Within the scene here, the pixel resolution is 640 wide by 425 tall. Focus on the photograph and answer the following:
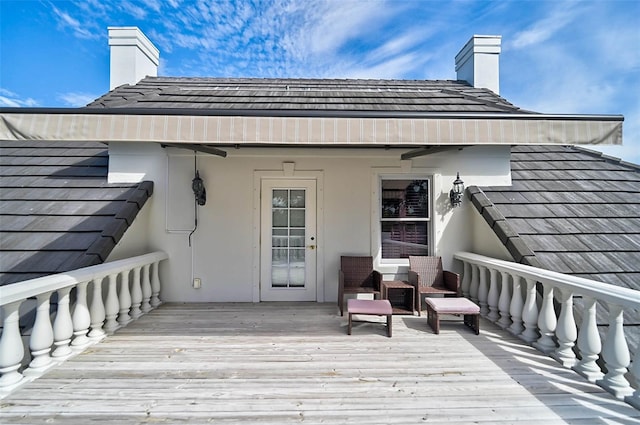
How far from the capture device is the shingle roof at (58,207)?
4.27 m

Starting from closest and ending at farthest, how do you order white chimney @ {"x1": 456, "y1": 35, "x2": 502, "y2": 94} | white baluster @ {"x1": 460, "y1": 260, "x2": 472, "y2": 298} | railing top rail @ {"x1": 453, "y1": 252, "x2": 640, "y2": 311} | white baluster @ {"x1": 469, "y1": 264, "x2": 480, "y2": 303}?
railing top rail @ {"x1": 453, "y1": 252, "x2": 640, "y2": 311}, white baluster @ {"x1": 469, "y1": 264, "x2": 480, "y2": 303}, white baluster @ {"x1": 460, "y1": 260, "x2": 472, "y2": 298}, white chimney @ {"x1": 456, "y1": 35, "x2": 502, "y2": 94}

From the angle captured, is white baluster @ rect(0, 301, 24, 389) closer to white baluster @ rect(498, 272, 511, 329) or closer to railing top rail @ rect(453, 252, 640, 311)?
railing top rail @ rect(453, 252, 640, 311)

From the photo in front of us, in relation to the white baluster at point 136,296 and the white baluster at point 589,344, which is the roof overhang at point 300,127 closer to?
the white baluster at point 589,344

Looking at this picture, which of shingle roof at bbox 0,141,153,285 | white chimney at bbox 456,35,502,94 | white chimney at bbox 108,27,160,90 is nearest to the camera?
shingle roof at bbox 0,141,153,285

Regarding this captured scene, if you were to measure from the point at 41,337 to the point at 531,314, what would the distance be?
20.4 ft

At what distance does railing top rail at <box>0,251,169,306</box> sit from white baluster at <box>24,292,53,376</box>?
0.45 ft

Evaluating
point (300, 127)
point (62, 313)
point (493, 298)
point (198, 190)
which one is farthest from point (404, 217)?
point (62, 313)

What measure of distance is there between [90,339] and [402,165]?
600cm

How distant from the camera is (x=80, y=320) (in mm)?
3631

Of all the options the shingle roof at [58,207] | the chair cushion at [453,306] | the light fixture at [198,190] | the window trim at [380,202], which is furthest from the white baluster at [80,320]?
the chair cushion at [453,306]

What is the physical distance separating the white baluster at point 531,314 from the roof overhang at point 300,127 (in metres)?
2.01

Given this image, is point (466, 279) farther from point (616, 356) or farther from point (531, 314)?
point (616, 356)

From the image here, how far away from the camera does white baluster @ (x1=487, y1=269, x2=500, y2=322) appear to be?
15.4 ft

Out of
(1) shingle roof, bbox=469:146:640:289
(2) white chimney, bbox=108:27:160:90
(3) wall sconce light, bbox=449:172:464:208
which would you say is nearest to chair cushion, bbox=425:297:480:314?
(1) shingle roof, bbox=469:146:640:289
